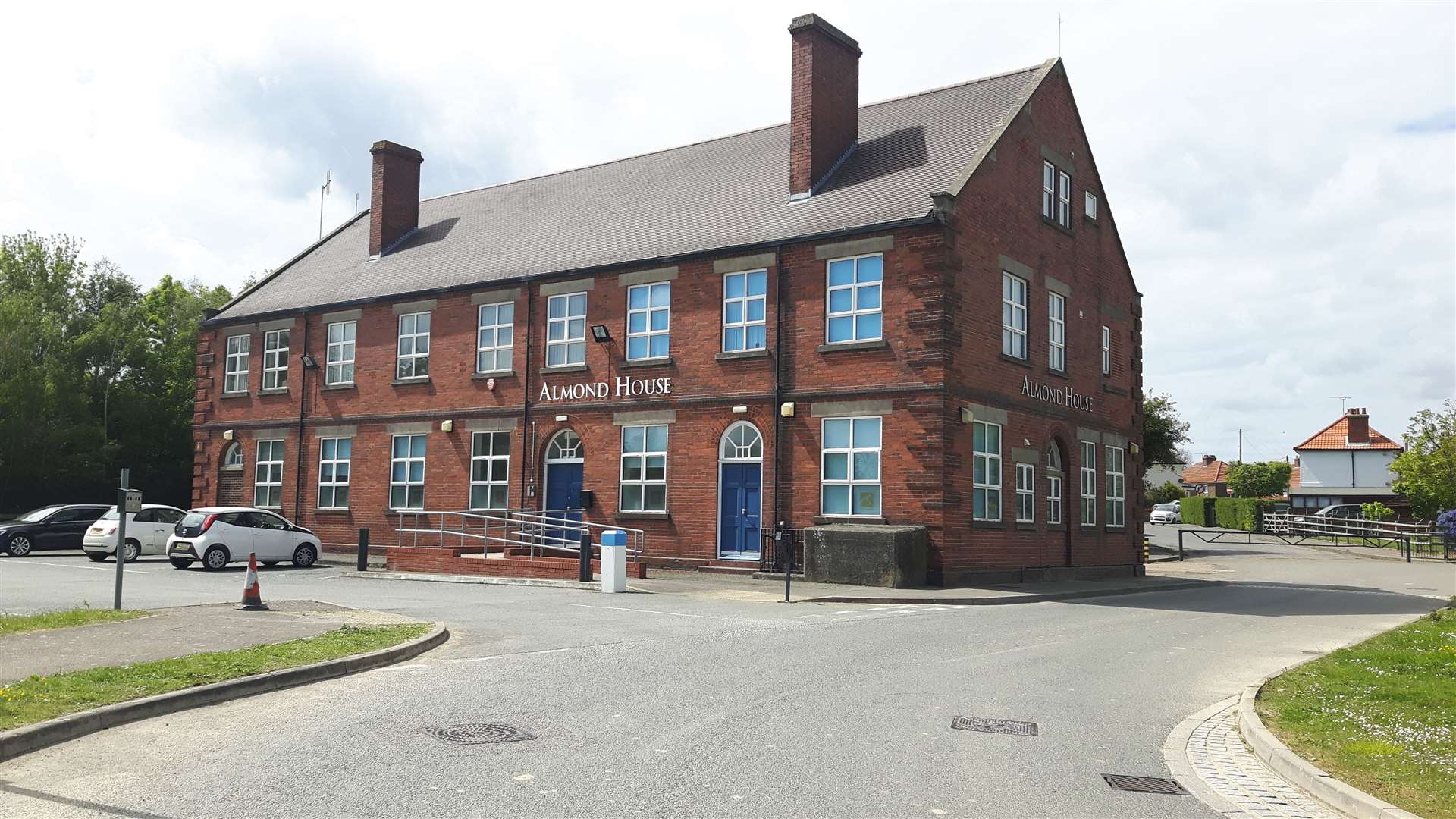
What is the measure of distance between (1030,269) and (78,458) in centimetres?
3631

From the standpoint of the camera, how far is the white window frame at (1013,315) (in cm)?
2670

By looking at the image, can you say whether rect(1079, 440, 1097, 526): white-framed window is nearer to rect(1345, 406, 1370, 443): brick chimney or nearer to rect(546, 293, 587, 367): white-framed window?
rect(546, 293, 587, 367): white-framed window

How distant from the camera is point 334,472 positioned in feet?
Answer: 113

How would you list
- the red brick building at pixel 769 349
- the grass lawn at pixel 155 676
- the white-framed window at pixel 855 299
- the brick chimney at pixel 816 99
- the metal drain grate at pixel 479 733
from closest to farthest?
the metal drain grate at pixel 479 733
the grass lawn at pixel 155 676
the red brick building at pixel 769 349
the white-framed window at pixel 855 299
the brick chimney at pixel 816 99

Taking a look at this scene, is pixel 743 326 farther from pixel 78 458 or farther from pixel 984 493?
pixel 78 458

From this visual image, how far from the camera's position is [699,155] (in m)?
33.1

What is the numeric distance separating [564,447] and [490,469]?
2.42m

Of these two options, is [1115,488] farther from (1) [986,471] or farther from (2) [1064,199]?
(1) [986,471]

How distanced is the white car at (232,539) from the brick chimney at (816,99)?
14314mm

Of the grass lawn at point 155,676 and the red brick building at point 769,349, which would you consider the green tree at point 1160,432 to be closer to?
the red brick building at point 769,349

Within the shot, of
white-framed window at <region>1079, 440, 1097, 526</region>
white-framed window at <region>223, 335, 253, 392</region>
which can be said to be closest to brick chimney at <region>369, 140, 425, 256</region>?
white-framed window at <region>223, 335, 253, 392</region>

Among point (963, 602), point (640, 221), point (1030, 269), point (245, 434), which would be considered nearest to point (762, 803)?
point (963, 602)

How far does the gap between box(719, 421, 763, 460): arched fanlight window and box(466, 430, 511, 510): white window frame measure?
6.63 m

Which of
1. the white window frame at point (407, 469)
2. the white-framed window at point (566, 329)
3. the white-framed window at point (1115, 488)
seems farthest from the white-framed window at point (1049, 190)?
the white window frame at point (407, 469)
